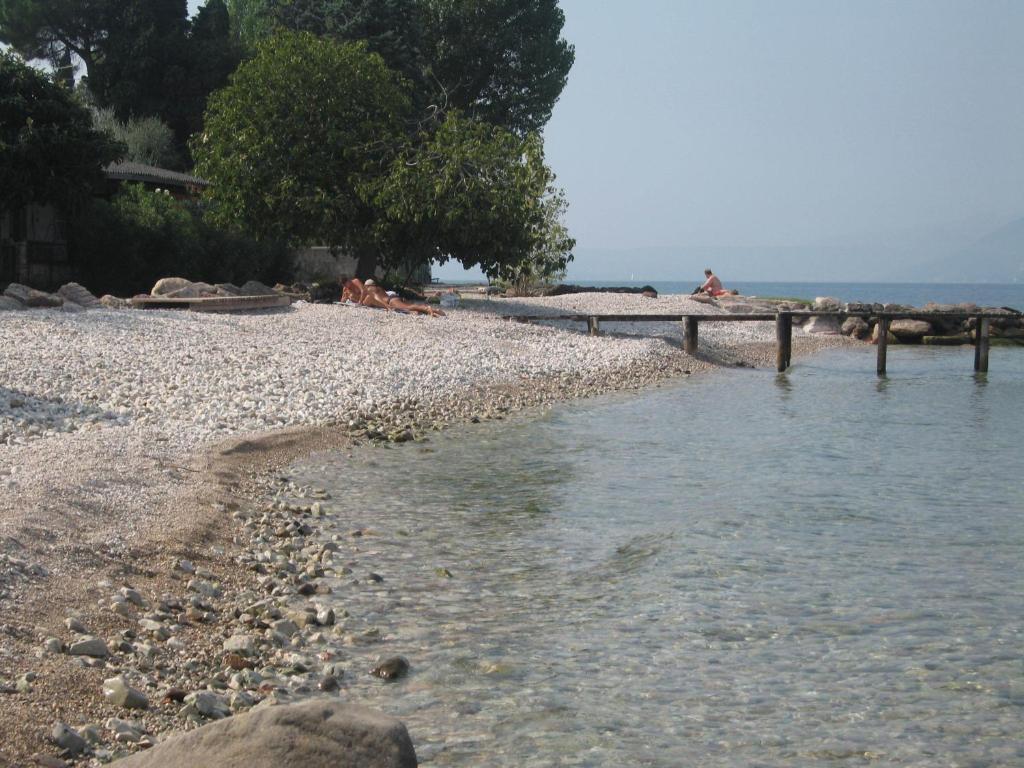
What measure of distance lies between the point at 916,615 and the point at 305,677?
4818 millimetres

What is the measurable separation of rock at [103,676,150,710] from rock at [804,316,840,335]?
122 feet

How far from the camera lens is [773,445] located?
17.0 meters

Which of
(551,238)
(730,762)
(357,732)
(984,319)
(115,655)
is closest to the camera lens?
(357,732)

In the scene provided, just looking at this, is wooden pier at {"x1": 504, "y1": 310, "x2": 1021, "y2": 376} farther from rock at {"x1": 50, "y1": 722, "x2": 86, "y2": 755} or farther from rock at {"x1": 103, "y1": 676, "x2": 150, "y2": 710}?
rock at {"x1": 50, "y1": 722, "x2": 86, "y2": 755}

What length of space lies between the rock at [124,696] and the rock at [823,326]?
37.3 metres

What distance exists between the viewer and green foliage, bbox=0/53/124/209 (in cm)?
2780

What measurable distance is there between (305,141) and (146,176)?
36.4ft

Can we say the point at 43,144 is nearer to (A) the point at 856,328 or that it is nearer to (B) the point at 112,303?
(B) the point at 112,303

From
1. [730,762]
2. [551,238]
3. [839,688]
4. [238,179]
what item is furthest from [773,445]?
[551,238]

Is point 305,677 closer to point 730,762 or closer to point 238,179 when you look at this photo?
point 730,762

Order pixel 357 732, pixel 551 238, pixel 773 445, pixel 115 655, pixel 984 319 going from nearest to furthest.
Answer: pixel 357 732 → pixel 115 655 → pixel 773 445 → pixel 984 319 → pixel 551 238

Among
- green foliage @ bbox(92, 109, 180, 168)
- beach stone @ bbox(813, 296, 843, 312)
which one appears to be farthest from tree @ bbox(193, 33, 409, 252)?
beach stone @ bbox(813, 296, 843, 312)

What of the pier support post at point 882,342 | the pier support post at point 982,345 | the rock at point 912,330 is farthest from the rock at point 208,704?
the rock at point 912,330

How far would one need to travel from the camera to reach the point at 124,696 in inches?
233
